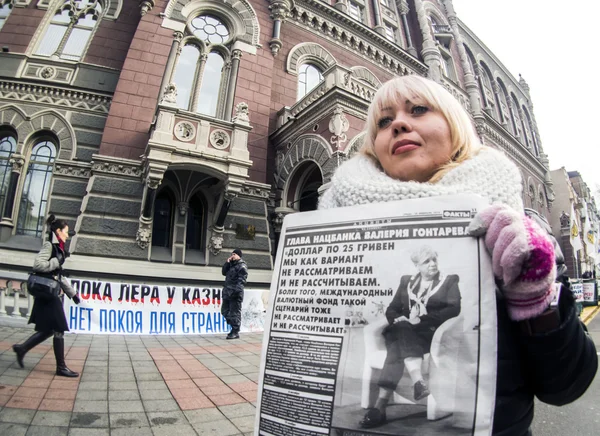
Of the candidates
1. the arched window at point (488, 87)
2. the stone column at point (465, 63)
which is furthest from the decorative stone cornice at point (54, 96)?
the arched window at point (488, 87)

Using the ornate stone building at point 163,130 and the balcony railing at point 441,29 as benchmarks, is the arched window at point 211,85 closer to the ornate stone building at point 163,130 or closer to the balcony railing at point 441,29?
the ornate stone building at point 163,130

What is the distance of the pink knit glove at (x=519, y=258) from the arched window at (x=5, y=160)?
1133 cm

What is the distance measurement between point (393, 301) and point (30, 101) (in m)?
11.6

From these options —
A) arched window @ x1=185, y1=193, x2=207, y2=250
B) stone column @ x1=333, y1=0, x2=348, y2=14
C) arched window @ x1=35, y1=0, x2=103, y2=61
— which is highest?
stone column @ x1=333, y1=0, x2=348, y2=14

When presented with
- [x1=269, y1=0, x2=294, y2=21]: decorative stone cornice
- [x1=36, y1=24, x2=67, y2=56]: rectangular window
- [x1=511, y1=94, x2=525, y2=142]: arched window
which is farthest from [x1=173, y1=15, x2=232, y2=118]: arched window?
[x1=511, y1=94, x2=525, y2=142]: arched window

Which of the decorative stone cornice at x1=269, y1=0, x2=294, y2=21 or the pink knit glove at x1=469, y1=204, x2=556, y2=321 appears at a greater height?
the decorative stone cornice at x1=269, y1=0, x2=294, y2=21

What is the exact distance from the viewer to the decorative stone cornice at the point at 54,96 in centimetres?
864

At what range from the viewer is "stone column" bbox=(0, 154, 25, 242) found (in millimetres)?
8016

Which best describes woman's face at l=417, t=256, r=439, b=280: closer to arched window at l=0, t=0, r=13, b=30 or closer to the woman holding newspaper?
the woman holding newspaper

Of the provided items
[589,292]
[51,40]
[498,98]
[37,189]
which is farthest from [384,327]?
[498,98]

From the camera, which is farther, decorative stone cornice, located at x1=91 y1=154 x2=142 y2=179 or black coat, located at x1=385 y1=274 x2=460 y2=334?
decorative stone cornice, located at x1=91 y1=154 x2=142 y2=179

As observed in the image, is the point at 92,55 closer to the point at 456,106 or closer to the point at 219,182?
the point at 219,182

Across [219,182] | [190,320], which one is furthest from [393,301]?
[219,182]

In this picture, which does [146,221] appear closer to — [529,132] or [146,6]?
[146,6]
